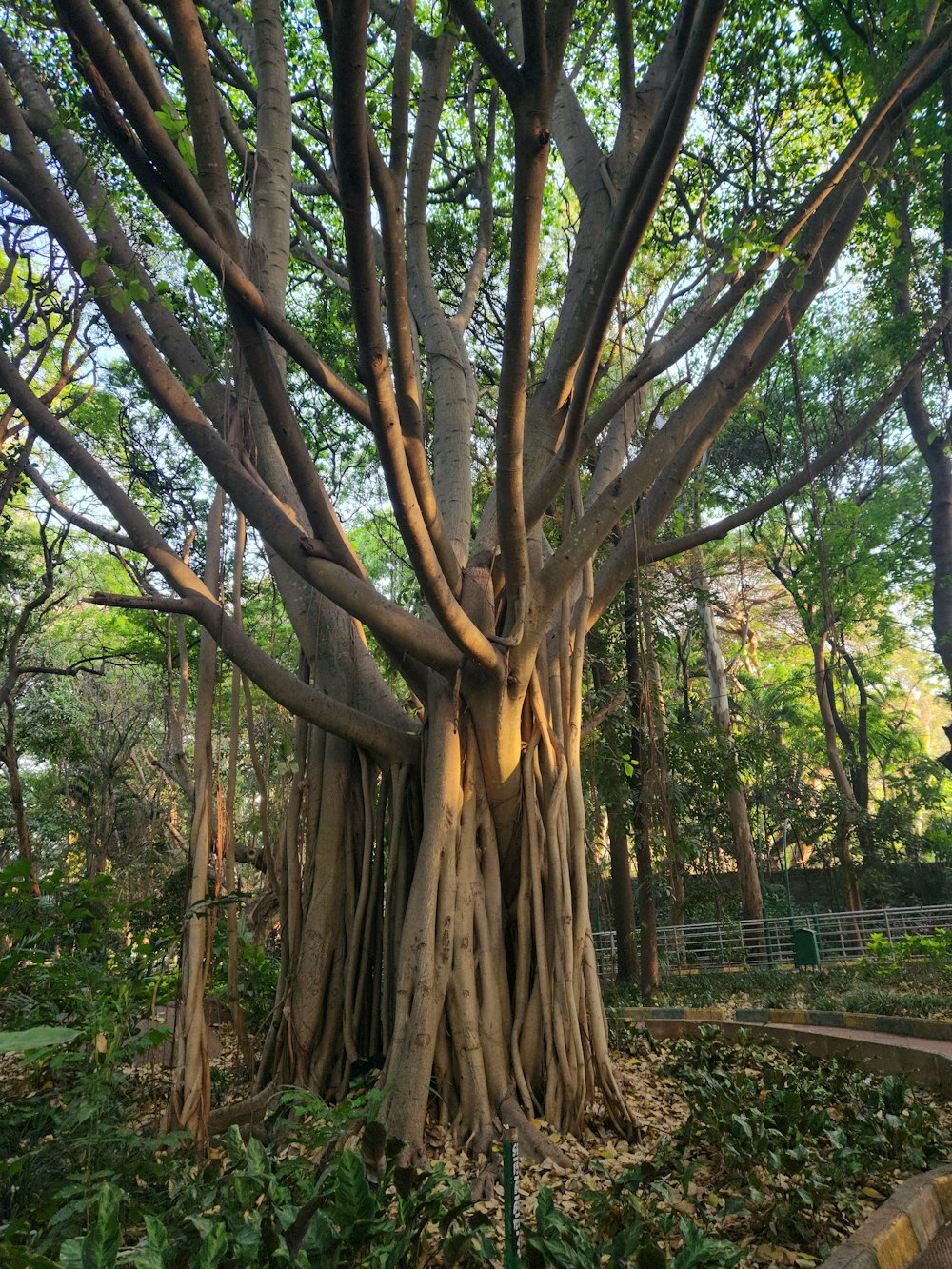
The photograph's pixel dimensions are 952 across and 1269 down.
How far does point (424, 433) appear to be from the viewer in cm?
423

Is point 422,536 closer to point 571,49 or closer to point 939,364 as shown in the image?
point 571,49

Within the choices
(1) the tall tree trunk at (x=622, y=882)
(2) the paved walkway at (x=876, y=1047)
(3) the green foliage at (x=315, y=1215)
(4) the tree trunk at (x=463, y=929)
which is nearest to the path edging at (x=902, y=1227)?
(3) the green foliage at (x=315, y=1215)

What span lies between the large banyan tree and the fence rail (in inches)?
277

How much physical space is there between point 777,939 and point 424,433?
10142mm

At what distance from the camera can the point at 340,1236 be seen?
5.92 feet

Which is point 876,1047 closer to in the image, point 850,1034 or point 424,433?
point 850,1034

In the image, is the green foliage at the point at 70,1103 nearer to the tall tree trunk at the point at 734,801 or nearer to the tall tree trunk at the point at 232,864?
the tall tree trunk at the point at 232,864

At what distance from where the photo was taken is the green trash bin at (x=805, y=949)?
904 centimetres

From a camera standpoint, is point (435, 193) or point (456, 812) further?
point (435, 193)

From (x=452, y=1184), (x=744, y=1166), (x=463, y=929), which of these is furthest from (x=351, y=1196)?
(x=463, y=929)

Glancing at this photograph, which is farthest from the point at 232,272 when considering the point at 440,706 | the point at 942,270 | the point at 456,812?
the point at 942,270

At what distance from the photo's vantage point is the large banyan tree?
2.77m

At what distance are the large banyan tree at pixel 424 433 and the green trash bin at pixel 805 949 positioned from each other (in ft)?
20.2

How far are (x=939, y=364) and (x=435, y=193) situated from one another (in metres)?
6.31
